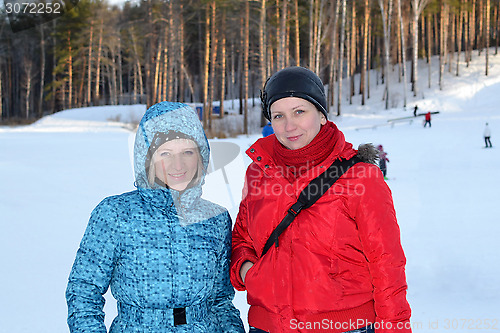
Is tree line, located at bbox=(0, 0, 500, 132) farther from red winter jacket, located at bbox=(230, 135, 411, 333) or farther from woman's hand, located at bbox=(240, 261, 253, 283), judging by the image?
red winter jacket, located at bbox=(230, 135, 411, 333)

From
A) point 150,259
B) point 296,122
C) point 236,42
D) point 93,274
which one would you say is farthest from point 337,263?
point 236,42

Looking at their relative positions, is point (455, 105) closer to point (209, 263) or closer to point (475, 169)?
point (475, 169)

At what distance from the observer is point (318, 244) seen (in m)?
1.81

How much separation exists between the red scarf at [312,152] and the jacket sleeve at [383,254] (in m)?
0.21

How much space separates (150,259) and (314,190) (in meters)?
0.71

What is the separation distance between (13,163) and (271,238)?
10731mm

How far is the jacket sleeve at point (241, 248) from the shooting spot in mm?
1980

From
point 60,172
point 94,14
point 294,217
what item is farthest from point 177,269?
point 94,14

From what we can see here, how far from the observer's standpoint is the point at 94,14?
35406 mm

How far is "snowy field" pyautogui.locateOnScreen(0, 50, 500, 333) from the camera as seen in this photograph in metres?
4.27

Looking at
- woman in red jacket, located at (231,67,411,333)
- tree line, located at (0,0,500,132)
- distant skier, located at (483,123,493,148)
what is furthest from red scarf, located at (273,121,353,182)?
tree line, located at (0,0,500,132)

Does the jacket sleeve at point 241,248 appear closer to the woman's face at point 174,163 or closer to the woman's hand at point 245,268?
the woman's hand at point 245,268

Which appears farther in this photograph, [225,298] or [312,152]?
[225,298]

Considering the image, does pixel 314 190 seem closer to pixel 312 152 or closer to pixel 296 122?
pixel 312 152
